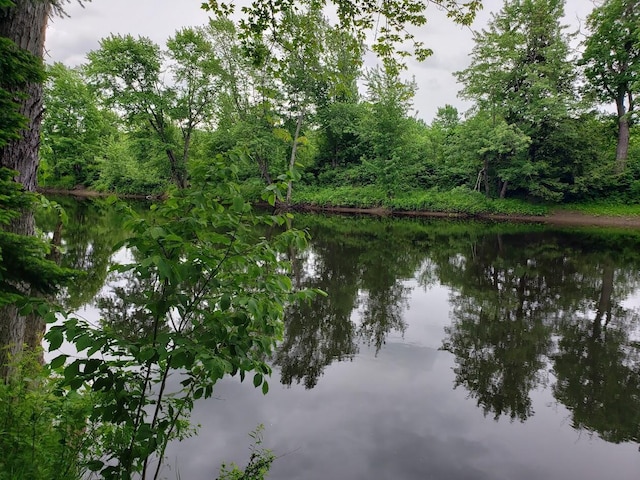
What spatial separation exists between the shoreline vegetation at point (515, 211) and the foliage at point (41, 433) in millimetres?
20765

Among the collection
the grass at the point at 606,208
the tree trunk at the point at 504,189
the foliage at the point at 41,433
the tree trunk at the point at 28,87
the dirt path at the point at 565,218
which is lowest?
the foliage at the point at 41,433

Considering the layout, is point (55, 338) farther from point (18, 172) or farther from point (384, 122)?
point (384, 122)

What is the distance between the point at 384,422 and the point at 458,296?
228 inches

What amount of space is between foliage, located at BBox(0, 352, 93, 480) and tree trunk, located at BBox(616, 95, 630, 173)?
3330cm

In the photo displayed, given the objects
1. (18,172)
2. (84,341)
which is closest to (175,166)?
A: (18,172)

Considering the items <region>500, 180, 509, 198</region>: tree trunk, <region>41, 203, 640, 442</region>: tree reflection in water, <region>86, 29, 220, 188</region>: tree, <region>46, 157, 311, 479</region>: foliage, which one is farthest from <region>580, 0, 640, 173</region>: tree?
<region>46, 157, 311, 479</region>: foliage

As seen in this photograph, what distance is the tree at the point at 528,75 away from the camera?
1059 inches

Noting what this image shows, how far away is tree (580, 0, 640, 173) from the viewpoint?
88.6ft

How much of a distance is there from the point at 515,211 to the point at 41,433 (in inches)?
1199

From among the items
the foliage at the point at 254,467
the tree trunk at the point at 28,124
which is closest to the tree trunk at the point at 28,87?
the tree trunk at the point at 28,124

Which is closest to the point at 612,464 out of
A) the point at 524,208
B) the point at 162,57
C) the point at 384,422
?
the point at 384,422

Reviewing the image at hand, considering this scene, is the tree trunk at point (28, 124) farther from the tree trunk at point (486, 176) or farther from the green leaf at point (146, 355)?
the tree trunk at point (486, 176)

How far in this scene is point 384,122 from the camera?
3281 cm

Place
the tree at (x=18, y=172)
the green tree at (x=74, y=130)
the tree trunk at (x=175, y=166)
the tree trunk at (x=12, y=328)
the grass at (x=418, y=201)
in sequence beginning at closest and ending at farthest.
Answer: the tree at (x=18, y=172) < the tree trunk at (x=12, y=328) < the grass at (x=418, y=201) < the tree trunk at (x=175, y=166) < the green tree at (x=74, y=130)
